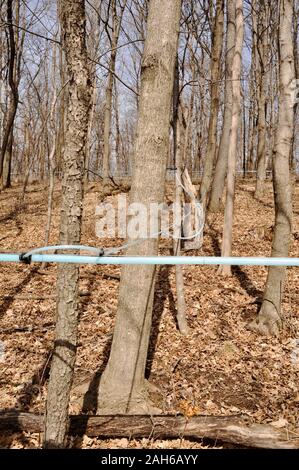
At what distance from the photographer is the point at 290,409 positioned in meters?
3.80

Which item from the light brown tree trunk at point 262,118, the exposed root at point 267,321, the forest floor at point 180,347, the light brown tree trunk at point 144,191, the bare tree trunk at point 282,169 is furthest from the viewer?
the light brown tree trunk at point 262,118

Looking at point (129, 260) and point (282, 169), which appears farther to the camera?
point (282, 169)

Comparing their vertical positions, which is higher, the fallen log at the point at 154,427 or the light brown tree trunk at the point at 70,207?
the light brown tree trunk at the point at 70,207

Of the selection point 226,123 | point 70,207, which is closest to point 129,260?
point 70,207

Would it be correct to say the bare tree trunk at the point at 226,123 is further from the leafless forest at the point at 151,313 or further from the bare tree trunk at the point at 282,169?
the bare tree trunk at the point at 282,169

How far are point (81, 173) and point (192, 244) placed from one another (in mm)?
6707

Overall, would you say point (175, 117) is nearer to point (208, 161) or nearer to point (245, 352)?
point (245, 352)

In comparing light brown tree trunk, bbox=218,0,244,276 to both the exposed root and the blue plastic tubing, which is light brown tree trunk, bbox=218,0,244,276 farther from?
the blue plastic tubing

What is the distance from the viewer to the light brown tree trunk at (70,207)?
225 cm

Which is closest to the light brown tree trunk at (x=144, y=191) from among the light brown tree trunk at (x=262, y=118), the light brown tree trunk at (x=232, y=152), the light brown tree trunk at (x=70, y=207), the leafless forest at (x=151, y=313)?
the leafless forest at (x=151, y=313)

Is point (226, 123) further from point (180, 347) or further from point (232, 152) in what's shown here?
point (180, 347)

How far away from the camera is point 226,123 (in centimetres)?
1108

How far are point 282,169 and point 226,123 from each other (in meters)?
6.36

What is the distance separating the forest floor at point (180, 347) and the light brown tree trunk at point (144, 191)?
0.32 m
